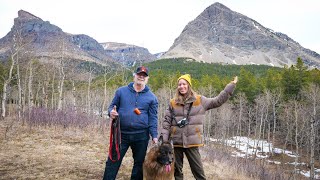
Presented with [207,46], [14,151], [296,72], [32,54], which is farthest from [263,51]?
[14,151]

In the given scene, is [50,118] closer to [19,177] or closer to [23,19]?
[19,177]

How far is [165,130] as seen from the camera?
4336mm

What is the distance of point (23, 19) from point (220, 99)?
22218 mm

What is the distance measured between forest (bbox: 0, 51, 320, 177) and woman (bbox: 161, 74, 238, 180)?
10.3m

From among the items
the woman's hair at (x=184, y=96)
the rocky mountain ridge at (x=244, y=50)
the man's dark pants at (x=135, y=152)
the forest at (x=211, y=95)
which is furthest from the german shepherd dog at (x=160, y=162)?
the rocky mountain ridge at (x=244, y=50)

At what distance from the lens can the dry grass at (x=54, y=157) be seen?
19.9 ft

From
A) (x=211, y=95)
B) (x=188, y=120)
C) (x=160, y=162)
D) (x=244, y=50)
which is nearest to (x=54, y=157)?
(x=160, y=162)

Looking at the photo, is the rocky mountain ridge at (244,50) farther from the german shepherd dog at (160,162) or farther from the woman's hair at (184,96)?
the german shepherd dog at (160,162)

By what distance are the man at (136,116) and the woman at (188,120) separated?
0.91 ft

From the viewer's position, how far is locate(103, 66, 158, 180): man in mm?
4148

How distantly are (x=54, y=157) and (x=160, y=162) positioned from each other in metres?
4.51

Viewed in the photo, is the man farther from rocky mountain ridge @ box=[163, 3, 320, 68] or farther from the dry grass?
rocky mountain ridge @ box=[163, 3, 320, 68]

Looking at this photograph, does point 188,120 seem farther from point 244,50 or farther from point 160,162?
point 244,50

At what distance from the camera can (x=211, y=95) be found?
1695 inches
